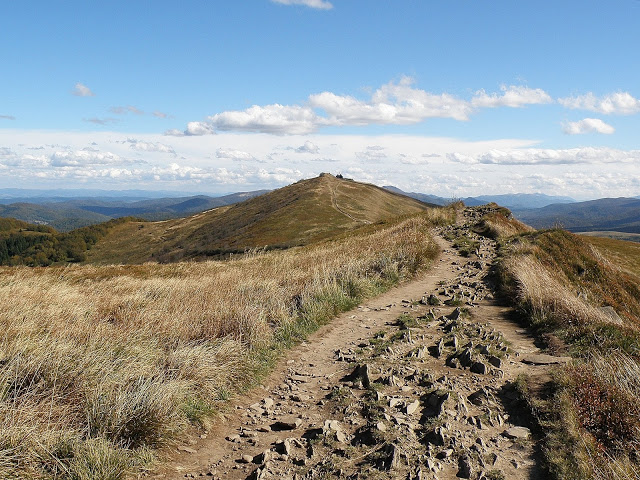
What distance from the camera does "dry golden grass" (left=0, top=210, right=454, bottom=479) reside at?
14.3 feet

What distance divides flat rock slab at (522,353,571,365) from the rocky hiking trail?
0.06 feet

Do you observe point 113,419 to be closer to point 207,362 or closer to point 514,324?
point 207,362

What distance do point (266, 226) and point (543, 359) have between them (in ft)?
276

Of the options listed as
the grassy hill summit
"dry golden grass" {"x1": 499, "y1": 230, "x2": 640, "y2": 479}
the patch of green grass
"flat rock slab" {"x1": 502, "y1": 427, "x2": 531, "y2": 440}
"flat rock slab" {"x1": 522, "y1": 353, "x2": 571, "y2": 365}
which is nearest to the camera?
"dry golden grass" {"x1": 499, "y1": 230, "x2": 640, "y2": 479}

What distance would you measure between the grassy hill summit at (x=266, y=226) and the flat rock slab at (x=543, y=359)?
53.8 m

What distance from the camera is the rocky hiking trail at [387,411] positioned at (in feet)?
15.5

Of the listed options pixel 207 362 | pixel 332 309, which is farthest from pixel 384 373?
pixel 332 309

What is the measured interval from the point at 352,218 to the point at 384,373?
79.7 m

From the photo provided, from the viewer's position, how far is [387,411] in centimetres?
582

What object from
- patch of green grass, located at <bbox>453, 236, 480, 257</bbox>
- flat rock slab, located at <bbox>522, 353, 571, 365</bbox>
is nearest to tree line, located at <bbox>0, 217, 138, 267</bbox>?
patch of green grass, located at <bbox>453, 236, 480, 257</bbox>

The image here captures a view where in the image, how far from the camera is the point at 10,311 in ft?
27.0

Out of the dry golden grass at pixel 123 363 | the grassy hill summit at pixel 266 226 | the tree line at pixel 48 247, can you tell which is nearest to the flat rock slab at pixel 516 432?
the dry golden grass at pixel 123 363

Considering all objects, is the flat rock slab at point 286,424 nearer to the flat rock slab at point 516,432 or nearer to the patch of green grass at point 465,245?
the flat rock slab at point 516,432

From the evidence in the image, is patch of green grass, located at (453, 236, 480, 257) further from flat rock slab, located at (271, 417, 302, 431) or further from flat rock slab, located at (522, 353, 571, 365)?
flat rock slab, located at (271, 417, 302, 431)
